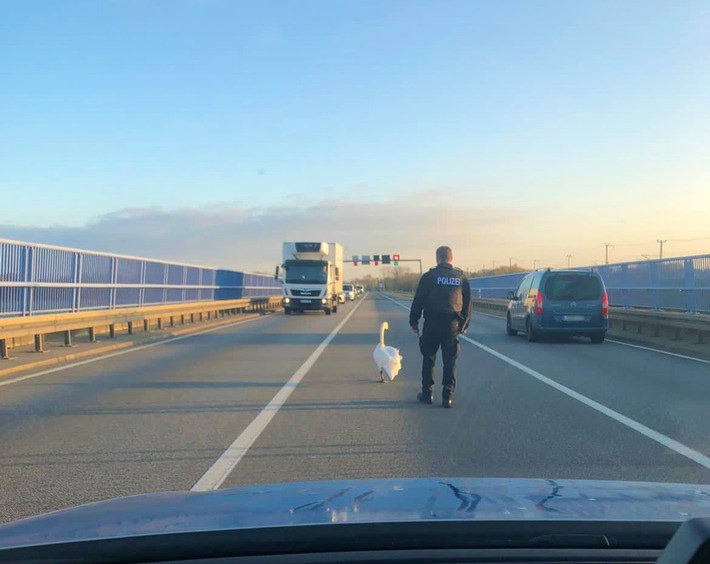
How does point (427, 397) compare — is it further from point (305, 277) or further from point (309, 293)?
point (305, 277)

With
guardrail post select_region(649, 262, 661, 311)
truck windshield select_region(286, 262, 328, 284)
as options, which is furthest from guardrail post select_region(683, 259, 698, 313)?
truck windshield select_region(286, 262, 328, 284)

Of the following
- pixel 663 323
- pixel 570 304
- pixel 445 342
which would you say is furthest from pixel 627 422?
pixel 663 323

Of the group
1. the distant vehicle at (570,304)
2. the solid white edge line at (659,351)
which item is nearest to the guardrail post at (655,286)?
the solid white edge line at (659,351)

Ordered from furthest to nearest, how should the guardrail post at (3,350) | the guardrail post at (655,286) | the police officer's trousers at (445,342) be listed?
1. the guardrail post at (655,286)
2. the guardrail post at (3,350)
3. the police officer's trousers at (445,342)

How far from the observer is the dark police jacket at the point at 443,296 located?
8906 millimetres

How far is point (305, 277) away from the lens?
3741cm

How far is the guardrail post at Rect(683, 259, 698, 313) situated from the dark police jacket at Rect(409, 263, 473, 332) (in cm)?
1066

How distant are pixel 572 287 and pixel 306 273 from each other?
2111 centimetres

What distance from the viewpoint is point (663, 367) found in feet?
43.2

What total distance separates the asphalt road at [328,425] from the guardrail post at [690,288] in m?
3.90

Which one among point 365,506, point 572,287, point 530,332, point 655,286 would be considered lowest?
point 530,332

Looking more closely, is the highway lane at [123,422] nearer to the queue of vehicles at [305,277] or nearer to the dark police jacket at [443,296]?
the dark police jacket at [443,296]

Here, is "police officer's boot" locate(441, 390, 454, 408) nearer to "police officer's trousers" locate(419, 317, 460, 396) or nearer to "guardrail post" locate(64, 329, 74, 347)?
"police officer's trousers" locate(419, 317, 460, 396)

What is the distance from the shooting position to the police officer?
8.89 meters
